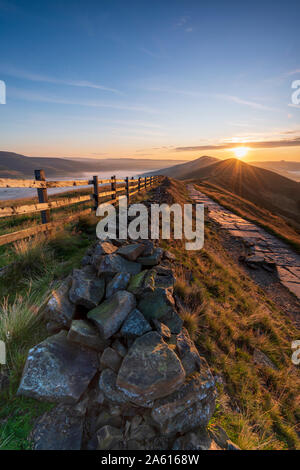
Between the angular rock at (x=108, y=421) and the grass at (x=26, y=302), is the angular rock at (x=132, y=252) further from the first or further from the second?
the angular rock at (x=108, y=421)

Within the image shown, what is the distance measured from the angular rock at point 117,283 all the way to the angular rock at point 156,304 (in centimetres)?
36

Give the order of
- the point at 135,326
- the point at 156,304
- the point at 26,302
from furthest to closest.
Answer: the point at 26,302, the point at 156,304, the point at 135,326

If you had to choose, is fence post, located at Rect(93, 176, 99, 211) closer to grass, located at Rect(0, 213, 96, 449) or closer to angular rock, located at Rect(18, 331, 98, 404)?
grass, located at Rect(0, 213, 96, 449)

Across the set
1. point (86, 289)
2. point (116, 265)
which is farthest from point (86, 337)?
point (116, 265)

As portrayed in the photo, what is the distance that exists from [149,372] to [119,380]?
28 centimetres

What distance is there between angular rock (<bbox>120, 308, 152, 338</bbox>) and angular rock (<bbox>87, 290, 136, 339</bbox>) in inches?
3.2

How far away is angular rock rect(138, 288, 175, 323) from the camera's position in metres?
2.64

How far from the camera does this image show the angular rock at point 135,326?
2.30 meters

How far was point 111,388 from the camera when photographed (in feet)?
6.30

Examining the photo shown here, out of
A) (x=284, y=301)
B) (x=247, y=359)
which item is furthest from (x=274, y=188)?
(x=247, y=359)

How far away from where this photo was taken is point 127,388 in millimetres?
1856

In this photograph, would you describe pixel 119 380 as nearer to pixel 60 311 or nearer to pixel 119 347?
pixel 119 347

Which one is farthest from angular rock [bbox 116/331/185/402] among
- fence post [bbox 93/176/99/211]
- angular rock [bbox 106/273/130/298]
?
fence post [bbox 93/176/99/211]
